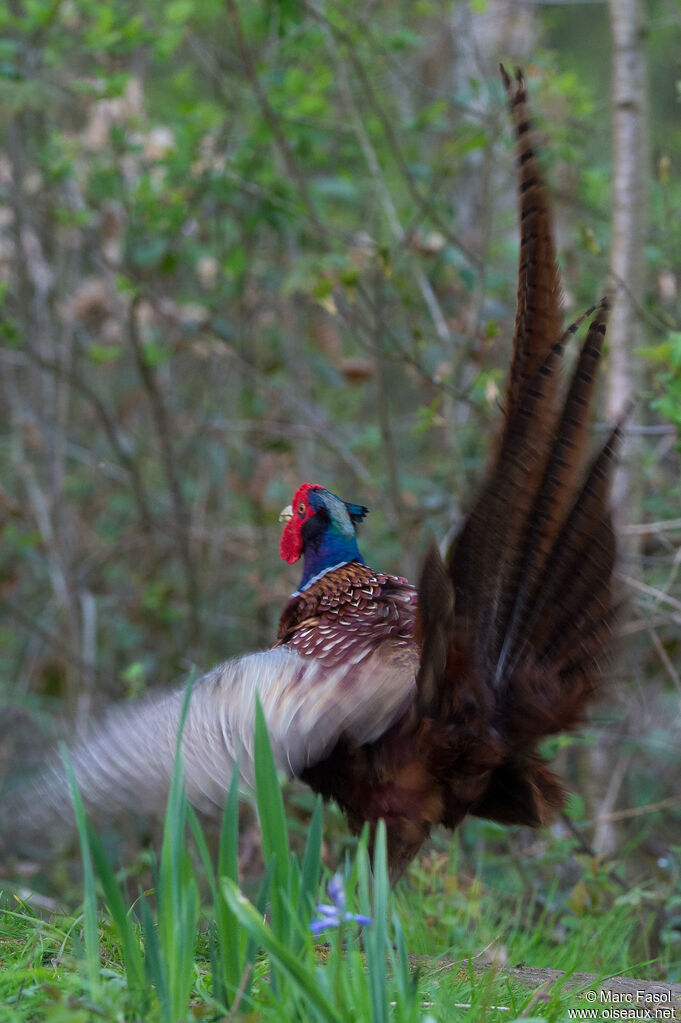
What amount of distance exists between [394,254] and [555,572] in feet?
9.37

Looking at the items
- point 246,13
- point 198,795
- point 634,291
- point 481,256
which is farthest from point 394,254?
point 198,795

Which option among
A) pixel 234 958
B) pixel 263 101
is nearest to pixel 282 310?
pixel 263 101

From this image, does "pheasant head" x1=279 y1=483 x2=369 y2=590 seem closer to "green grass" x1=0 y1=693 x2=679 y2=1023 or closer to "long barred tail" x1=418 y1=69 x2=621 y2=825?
"long barred tail" x1=418 y1=69 x2=621 y2=825

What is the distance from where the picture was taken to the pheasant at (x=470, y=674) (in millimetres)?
2201

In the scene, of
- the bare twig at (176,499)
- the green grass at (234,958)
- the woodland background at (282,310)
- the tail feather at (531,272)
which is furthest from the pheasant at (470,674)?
the bare twig at (176,499)

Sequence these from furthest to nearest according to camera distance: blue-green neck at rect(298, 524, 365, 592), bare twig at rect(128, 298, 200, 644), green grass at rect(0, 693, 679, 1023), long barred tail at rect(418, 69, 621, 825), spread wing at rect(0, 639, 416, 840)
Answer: bare twig at rect(128, 298, 200, 644), blue-green neck at rect(298, 524, 365, 592), long barred tail at rect(418, 69, 621, 825), spread wing at rect(0, 639, 416, 840), green grass at rect(0, 693, 679, 1023)

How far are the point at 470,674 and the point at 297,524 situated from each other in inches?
41.7

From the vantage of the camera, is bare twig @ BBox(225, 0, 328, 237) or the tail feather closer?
the tail feather

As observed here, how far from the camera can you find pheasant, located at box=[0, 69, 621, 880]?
2201mm

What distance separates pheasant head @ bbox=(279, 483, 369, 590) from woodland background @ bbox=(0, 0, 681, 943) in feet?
3.14

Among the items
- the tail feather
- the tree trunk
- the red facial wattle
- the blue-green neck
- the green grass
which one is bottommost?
the green grass

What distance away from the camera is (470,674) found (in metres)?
2.39

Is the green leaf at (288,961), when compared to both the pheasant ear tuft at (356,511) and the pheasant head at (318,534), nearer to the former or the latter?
the pheasant head at (318,534)

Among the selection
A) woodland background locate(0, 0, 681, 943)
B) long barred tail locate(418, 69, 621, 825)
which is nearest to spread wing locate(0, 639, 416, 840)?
long barred tail locate(418, 69, 621, 825)
